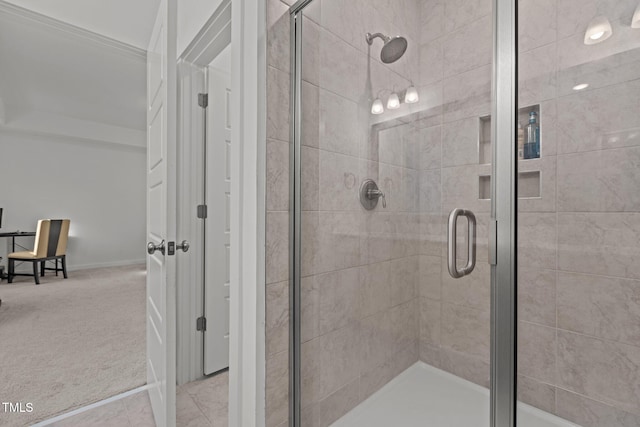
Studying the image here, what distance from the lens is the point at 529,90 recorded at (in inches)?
30.9

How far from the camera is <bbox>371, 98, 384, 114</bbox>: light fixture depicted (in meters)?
1.08

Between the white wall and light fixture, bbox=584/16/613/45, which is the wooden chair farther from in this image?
light fixture, bbox=584/16/613/45

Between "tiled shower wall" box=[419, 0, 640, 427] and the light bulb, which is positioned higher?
the light bulb

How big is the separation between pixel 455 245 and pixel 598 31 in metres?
0.62

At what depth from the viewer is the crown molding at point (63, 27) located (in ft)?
7.52

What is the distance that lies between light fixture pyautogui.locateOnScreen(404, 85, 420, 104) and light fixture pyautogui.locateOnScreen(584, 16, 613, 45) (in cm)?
41

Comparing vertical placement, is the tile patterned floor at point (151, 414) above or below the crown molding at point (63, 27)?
below

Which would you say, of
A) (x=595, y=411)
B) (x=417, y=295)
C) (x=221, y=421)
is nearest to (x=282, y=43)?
(x=417, y=295)

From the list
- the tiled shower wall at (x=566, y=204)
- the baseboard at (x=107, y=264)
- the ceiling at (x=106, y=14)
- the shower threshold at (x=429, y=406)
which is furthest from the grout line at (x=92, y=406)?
the baseboard at (x=107, y=264)

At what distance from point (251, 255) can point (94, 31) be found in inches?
107

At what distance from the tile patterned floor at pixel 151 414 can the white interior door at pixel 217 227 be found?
0.23 metres

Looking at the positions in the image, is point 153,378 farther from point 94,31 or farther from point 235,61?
point 94,31

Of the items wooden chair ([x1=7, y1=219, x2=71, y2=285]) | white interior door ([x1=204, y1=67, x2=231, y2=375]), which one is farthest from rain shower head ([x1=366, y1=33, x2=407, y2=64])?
wooden chair ([x1=7, y1=219, x2=71, y2=285])

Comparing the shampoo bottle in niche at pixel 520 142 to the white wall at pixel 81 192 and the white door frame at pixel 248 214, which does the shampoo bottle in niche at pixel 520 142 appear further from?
the white wall at pixel 81 192
